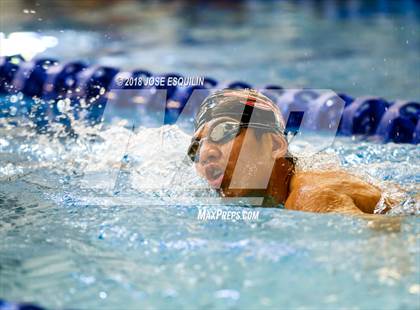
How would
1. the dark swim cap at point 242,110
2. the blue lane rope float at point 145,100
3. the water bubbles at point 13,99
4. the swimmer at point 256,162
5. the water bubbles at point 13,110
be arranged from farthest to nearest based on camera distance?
the water bubbles at point 13,99, the water bubbles at point 13,110, the blue lane rope float at point 145,100, the dark swim cap at point 242,110, the swimmer at point 256,162

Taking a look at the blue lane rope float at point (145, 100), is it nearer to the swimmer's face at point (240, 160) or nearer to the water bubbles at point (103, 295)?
the swimmer's face at point (240, 160)

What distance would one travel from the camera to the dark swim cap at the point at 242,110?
2.40 meters

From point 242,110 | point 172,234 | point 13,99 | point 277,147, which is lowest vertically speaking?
point 13,99

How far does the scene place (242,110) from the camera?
2410 millimetres

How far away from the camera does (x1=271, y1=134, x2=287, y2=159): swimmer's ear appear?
2404mm

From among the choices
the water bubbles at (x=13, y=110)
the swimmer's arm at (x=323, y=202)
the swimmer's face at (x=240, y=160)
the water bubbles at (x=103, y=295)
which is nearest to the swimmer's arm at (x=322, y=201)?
the swimmer's arm at (x=323, y=202)

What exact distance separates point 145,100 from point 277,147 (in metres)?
2.41

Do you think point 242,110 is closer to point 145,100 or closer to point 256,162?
point 256,162

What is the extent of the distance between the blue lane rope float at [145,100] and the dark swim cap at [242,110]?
Answer: 5.68ft

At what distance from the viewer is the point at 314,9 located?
8219 millimetres

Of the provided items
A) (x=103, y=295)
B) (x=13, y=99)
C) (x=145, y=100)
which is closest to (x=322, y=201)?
(x=103, y=295)

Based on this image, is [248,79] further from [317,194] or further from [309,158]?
[317,194]

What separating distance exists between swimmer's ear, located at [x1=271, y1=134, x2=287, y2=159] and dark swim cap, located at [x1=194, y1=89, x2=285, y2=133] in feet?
0.11

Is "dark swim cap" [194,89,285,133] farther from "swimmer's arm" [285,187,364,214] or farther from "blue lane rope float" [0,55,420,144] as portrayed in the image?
"blue lane rope float" [0,55,420,144]
